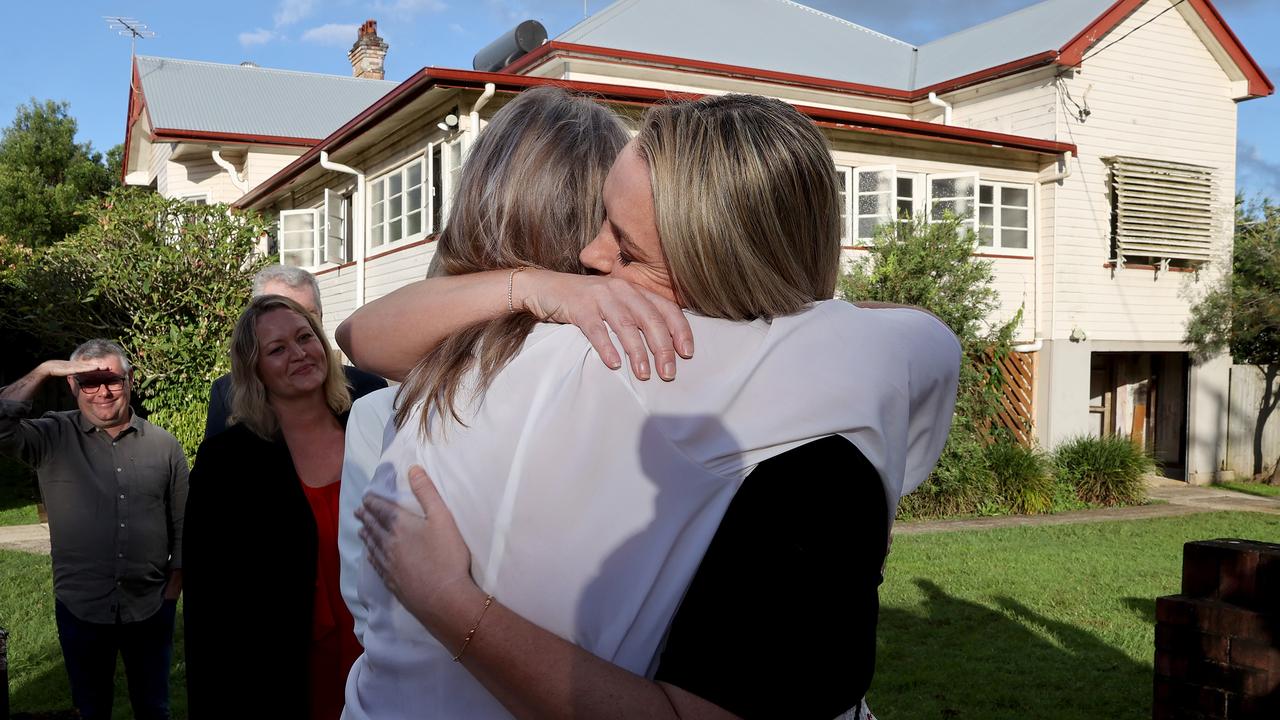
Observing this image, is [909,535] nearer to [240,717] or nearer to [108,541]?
[108,541]

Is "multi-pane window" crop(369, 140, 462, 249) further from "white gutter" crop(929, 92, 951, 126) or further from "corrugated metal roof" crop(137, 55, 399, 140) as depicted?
"white gutter" crop(929, 92, 951, 126)

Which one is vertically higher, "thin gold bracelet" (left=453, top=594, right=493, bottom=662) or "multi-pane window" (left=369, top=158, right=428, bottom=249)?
"multi-pane window" (left=369, top=158, right=428, bottom=249)

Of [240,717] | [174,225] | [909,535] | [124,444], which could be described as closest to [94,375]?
[124,444]

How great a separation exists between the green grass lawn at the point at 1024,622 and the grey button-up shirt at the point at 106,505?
13.6ft

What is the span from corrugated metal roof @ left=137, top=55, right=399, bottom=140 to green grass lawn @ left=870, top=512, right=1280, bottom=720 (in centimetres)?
1806

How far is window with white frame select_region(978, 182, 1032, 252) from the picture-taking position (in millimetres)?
16625

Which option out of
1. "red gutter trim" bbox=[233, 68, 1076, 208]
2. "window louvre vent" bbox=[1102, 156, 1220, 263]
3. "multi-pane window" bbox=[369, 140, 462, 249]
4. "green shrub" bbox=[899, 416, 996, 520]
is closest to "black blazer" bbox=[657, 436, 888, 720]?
"red gutter trim" bbox=[233, 68, 1076, 208]

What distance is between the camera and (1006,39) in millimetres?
19344

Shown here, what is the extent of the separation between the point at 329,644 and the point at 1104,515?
42.4 feet

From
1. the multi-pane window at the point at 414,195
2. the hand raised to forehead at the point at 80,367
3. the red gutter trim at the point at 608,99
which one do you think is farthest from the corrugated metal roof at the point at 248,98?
the hand raised to forehead at the point at 80,367

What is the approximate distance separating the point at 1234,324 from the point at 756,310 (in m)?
19.7

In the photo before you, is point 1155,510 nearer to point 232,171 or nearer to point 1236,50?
point 1236,50

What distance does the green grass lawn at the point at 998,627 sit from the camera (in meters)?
6.12

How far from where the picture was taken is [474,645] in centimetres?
123
